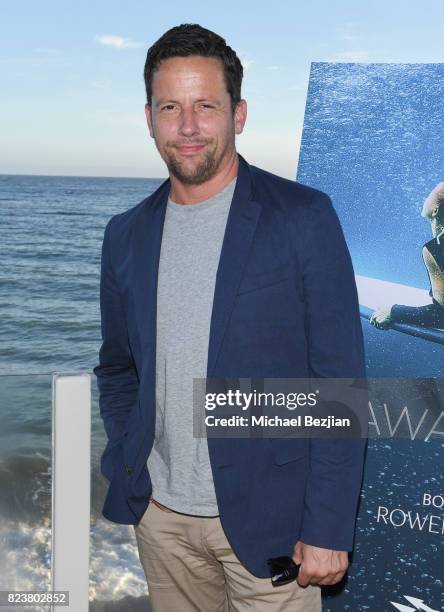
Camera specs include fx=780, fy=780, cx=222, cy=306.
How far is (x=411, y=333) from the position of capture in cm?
227

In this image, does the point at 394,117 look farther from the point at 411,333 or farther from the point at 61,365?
the point at 61,365

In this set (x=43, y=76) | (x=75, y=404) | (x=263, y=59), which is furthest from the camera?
(x=43, y=76)

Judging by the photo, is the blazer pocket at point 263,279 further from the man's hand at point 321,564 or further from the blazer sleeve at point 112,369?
the man's hand at point 321,564

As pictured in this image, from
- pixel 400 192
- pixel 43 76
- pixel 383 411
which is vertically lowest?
pixel 383 411

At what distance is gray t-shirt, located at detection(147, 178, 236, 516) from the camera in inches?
60.1

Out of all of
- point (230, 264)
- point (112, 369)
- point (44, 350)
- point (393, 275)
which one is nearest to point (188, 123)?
point (230, 264)

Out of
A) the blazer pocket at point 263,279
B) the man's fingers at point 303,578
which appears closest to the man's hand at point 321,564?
the man's fingers at point 303,578

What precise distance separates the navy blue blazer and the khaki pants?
1.7 inches

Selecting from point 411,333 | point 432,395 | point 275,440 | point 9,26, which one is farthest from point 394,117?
point 9,26

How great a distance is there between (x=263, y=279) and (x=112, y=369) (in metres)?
0.52

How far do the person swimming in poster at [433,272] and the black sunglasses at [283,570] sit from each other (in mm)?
967

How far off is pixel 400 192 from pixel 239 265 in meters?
0.93

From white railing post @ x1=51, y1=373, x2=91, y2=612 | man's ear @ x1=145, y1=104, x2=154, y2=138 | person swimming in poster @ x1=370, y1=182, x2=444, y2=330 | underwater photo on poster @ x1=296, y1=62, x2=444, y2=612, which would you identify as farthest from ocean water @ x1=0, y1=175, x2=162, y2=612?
person swimming in poster @ x1=370, y1=182, x2=444, y2=330

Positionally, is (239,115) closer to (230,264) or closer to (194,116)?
(194,116)
